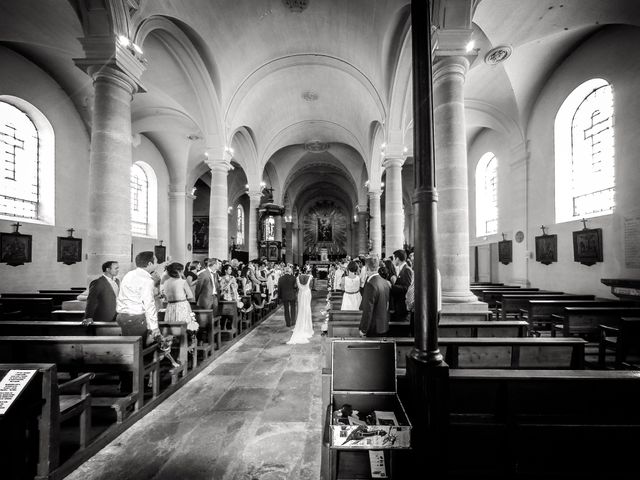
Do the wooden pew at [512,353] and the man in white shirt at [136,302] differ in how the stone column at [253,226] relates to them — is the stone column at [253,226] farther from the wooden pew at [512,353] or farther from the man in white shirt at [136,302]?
the wooden pew at [512,353]

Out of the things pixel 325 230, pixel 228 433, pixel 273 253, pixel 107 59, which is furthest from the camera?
pixel 325 230

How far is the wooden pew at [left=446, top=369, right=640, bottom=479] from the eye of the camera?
222 cm

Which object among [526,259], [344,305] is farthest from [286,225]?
[344,305]

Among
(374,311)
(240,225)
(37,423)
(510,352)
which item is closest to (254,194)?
(240,225)

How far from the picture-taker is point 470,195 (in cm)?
1430

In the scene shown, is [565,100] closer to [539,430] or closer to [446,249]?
[446,249]

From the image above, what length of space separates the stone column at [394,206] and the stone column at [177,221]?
1019 cm

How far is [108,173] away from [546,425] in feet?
21.0

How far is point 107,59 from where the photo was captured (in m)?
5.35

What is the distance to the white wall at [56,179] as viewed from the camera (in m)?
8.35

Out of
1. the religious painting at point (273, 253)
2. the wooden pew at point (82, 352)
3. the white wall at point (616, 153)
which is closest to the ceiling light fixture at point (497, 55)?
the white wall at point (616, 153)

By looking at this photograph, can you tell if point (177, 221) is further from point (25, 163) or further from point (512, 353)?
point (512, 353)

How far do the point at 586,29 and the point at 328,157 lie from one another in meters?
13.8

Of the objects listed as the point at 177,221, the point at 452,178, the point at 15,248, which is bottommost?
the point at 15,248
